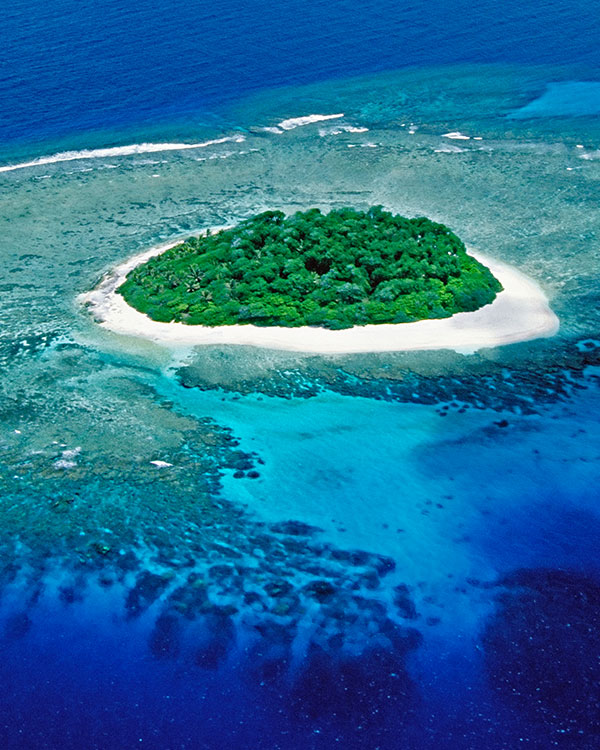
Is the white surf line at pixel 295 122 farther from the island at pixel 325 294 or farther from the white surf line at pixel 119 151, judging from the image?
the island at pixel 325 294

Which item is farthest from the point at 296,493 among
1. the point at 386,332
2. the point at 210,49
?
the point at 210,49

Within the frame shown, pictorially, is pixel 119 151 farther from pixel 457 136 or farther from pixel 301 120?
pixel 457 136

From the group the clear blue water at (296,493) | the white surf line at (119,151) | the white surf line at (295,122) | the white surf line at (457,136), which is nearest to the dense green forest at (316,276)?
the clear blue water at (296,493)

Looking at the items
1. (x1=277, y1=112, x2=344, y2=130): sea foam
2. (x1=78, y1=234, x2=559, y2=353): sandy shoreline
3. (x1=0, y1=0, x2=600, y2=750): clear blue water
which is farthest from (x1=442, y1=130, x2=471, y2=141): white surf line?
(x1=78, y1=234, x2=559, y2=353): sandy shoreline

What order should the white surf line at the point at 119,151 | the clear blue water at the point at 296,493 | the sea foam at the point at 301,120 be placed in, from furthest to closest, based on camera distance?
1. the sea foam at the point at 301,120
2. the white surf line at the point at 119,151
3. the clear blue water at the point at 296,493

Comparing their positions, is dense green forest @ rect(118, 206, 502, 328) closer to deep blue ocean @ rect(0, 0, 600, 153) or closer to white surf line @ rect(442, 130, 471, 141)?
white surf line @ rect(442, 130, 471, 141)

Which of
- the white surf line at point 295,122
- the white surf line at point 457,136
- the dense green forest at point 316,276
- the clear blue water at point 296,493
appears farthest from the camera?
the white surf line at point 295,122
